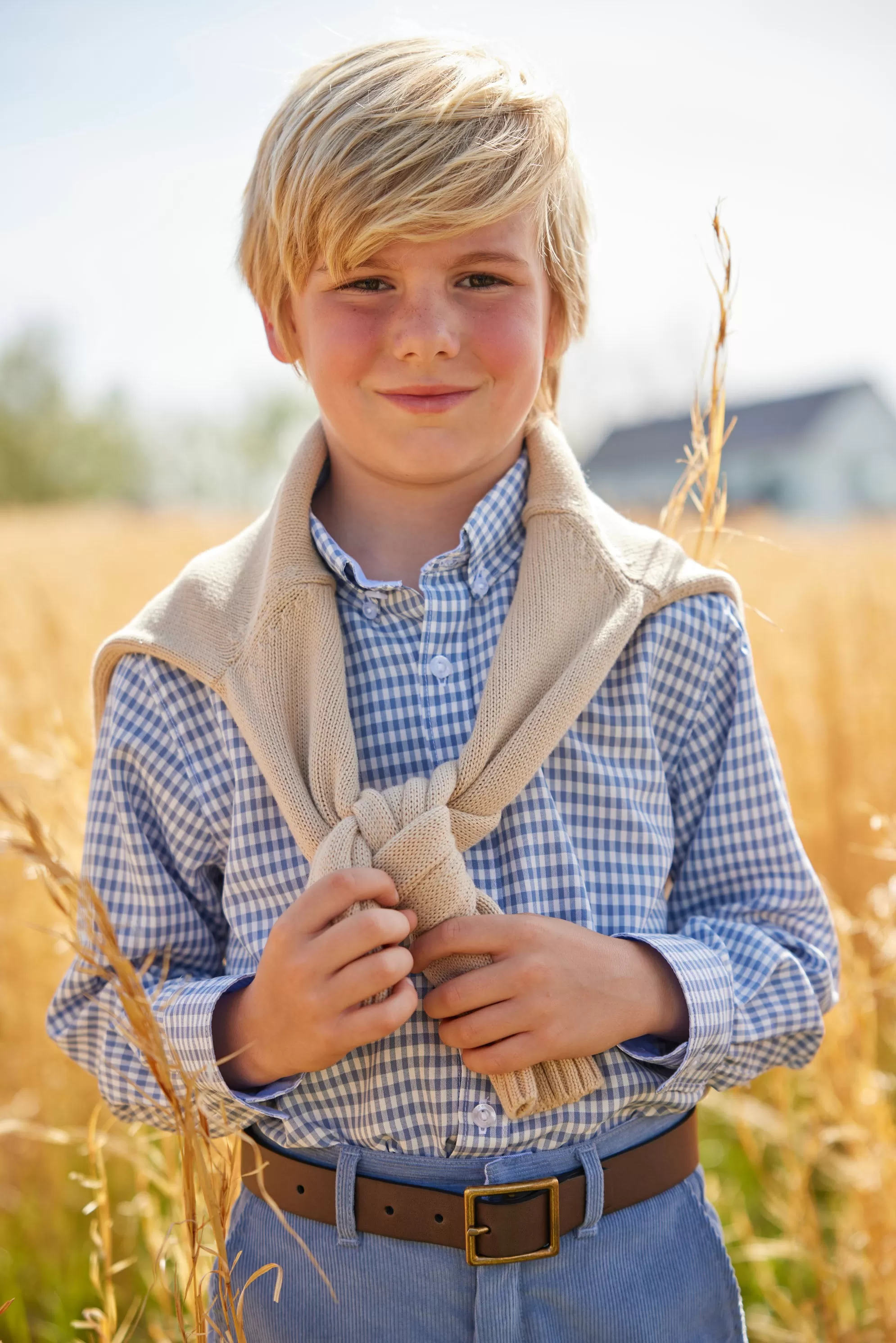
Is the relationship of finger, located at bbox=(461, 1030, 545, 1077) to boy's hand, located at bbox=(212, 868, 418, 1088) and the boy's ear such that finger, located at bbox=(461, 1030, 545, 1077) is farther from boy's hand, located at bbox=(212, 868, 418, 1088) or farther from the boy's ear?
the boy's ear

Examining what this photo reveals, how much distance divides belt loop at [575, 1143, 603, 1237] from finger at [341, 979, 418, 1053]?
0.27 meters

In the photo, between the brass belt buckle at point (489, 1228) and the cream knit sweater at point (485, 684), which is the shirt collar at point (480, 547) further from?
the brass belt buckle at point (489, 1228)

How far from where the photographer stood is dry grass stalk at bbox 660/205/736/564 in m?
1.41

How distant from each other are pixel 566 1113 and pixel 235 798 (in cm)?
48

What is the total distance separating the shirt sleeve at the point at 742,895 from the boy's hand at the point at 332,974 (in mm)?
309

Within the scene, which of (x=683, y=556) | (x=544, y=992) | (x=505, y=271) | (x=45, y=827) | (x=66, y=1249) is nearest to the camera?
(x=544, y=992)

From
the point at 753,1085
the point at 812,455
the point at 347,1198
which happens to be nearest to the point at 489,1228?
the point at 347,1198

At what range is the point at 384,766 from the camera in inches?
44.8

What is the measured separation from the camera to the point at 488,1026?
0.99 metres

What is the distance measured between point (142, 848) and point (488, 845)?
40 cm

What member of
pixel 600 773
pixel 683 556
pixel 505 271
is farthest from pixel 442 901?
pixel 505 271

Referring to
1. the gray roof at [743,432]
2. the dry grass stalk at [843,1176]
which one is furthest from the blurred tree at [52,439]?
the dry grass stalk at [843,1176]

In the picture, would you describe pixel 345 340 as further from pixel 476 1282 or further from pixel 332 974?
pixel 476 1282

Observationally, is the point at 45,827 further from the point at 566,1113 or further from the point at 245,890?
the point at 566,1113
